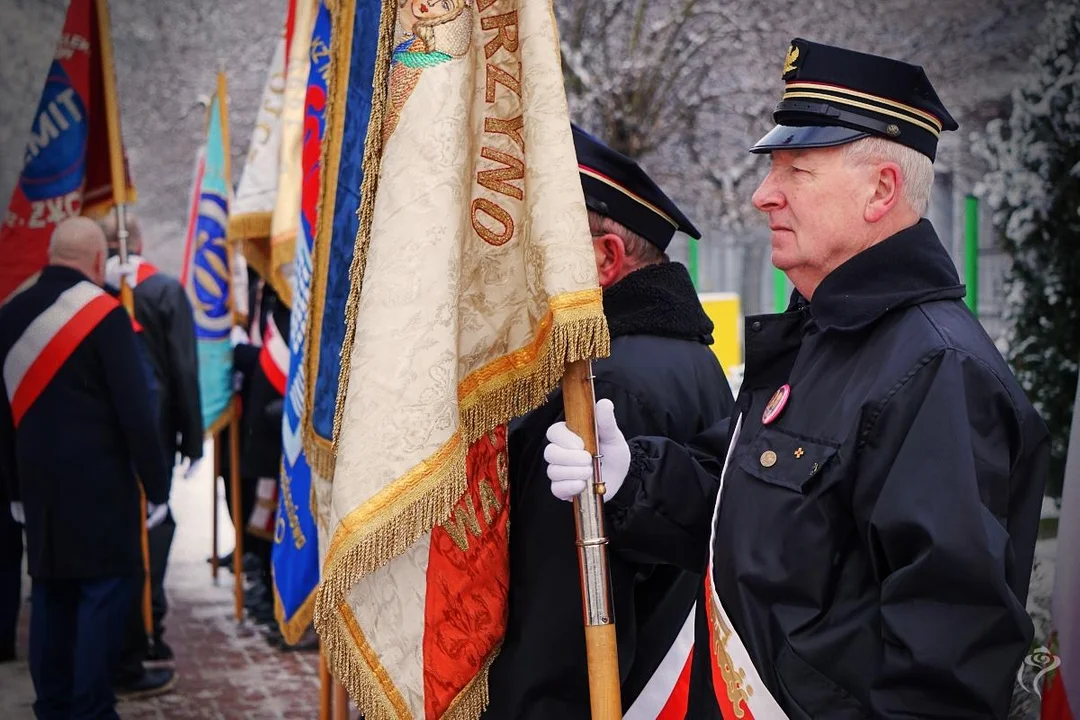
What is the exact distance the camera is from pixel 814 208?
6.29 ft

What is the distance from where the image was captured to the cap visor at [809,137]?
1.88m

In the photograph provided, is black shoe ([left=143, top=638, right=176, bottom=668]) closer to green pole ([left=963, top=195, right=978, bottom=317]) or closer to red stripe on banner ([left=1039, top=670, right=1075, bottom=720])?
red stripe on banner ([left=1039, top=670, right=1075, bottom=720])

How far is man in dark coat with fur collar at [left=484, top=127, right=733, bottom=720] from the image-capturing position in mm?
2307

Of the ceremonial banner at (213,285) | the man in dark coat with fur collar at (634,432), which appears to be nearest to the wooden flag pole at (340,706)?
the man in dark coat with fur collar at (634,432)

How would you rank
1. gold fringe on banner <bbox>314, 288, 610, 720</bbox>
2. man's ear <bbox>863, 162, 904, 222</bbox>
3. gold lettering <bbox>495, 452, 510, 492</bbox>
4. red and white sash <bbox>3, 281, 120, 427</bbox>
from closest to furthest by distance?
man's ear <bbox>863, 162, 904, 222</bbox> → gold fringe on banner <bbox>314, 288, 610, 720</bbox> → gold lettering <bbox>495, 452, 510, 492</bbox> → red and white sash <bbox>3, 281, 120, 427</bbox>

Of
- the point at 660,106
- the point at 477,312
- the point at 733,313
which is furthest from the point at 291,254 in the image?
the point at 660,106

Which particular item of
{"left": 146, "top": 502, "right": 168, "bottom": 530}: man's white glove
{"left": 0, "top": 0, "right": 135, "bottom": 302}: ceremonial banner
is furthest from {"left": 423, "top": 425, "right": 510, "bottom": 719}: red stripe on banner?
{"left": 146, "top": 502, "right": 168, "bottom": 530}: man's white glove

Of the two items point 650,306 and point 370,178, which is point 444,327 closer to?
point 370,178

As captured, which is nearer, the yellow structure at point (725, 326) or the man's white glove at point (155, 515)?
the man's white glove at point (155, 515)

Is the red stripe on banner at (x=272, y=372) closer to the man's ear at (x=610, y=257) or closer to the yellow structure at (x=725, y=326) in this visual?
the yellow structure at (x=725, y=326)

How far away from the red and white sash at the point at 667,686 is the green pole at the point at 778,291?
327 inches

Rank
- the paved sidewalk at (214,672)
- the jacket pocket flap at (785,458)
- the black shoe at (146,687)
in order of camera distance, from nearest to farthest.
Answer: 1. the jacket pocket flap at (785,458)
2. the paved sidewalk at (214,672)
3. the black shoe at (146,687)

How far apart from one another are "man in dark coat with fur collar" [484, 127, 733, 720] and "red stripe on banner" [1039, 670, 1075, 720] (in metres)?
0.90

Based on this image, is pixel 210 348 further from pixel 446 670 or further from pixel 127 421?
pixel 446 670
